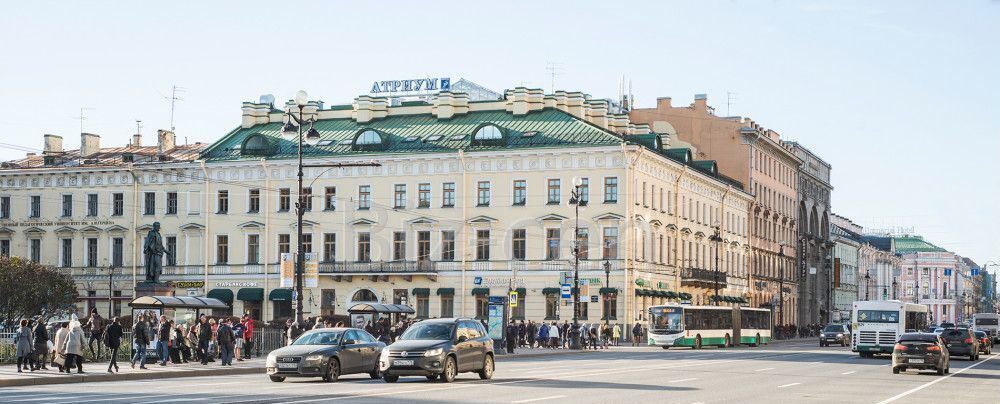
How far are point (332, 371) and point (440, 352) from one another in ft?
9.86

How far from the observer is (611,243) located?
76.4 m

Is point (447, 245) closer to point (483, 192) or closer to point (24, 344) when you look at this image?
point (483, 192)

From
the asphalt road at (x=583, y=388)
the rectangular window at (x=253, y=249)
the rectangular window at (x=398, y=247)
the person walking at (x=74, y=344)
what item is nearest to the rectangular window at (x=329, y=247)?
the rectangular window at (x=398, y=247)

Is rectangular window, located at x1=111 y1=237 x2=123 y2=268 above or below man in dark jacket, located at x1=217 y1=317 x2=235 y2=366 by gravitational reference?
above

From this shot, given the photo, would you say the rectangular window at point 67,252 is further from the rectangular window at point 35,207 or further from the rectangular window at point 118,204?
the rectangular window at point 118,204

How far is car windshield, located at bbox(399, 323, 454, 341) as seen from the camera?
33469 millimetres

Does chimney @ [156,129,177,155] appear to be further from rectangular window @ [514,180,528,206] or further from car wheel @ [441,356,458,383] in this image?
car wheel @ [441,356,458,383]

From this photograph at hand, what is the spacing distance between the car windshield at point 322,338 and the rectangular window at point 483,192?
4447cm

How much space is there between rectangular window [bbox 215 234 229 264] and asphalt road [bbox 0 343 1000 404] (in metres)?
44.2

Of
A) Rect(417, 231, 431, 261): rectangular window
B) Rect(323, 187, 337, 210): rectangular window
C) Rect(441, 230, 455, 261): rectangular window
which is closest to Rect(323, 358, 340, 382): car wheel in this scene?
Rect(441, 230, 455, 261): rectangular window

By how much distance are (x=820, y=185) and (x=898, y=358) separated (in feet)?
317

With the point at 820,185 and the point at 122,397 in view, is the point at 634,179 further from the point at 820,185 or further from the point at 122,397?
the point at 820,185

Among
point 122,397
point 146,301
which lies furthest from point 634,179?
point 122,397

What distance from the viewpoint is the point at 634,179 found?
76.4 meters
